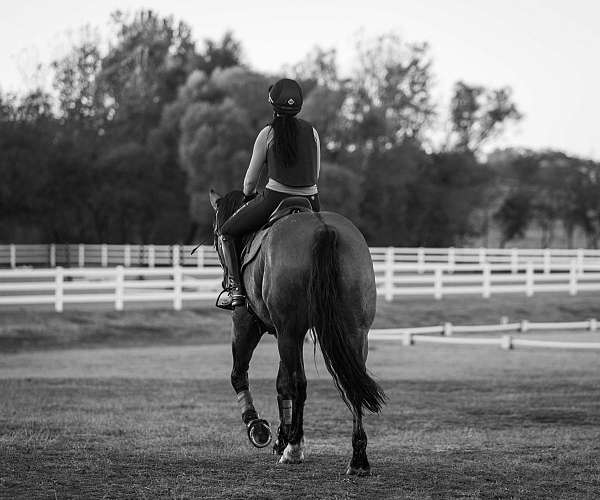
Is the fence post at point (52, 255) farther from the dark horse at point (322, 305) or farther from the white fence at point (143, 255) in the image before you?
the dark horse at point (322, 305)

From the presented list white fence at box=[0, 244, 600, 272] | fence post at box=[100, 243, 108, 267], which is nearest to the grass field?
white fence at box=[0, 244, 600, 272]

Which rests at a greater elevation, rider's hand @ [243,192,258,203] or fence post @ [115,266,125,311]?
rider's hand @ [243,192,258,203]

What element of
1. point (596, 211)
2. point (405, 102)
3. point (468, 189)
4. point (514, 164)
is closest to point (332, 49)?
point (405, 102)

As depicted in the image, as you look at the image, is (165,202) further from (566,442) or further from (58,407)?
(566,442)

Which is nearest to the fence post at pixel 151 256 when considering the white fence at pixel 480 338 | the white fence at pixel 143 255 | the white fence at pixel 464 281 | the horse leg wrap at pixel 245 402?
the white fence at pixel 143 255

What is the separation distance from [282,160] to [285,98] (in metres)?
0.50

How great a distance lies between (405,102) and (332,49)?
243 inches

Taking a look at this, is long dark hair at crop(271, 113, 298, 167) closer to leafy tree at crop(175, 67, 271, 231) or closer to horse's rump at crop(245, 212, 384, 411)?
horse's rump at crop(245, 212, 384, 411)

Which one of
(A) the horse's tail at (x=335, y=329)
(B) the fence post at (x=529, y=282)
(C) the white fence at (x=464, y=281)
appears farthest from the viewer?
(B) the fence post at (x=529, y=282)

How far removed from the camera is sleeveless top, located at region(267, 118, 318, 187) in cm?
812

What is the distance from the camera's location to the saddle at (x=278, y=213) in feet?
26.2

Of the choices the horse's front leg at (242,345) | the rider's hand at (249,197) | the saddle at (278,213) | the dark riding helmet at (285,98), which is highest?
the dark riding helmet at (285,98)

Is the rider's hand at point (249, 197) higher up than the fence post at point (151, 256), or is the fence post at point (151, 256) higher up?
the rider's hand at point (249, 197)

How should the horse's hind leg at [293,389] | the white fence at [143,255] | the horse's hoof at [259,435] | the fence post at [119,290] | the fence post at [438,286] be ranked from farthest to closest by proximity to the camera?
the white fence at [143,255], the fence post at [438,286], the fence post at [119,290], the horse's hoof at [259,435], the horse's hind leg at [293,389]
